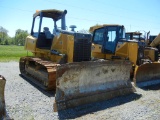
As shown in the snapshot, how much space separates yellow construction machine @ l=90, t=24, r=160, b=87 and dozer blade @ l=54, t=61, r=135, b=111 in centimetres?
170

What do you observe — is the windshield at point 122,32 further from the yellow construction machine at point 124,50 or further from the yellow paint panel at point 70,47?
the yellow paint panel at point 70,47

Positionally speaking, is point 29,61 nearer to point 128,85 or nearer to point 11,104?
point 11,104

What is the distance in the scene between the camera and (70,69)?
5.19m

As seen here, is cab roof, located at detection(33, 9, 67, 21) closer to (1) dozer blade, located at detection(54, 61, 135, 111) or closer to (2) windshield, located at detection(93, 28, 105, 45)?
(2) windshield, located at detection(93, 28, 105, 45)

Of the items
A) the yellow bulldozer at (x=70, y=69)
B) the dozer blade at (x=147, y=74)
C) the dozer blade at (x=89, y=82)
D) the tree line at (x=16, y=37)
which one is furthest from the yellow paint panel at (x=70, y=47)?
the tree line at (x=16, y=37)

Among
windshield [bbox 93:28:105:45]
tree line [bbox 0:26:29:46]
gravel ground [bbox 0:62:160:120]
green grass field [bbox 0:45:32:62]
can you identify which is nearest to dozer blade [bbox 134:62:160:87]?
gravel ground [bbox 0:62:160:120]

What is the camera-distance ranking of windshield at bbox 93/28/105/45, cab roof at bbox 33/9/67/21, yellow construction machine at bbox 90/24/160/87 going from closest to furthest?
cab roof at bbox 33/9/67/21, yellow construction machine at bbox 90/24/160/87, windshield at bbox 93/28/105/45

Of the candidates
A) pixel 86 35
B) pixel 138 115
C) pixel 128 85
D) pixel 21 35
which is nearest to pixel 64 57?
pixel 86 35

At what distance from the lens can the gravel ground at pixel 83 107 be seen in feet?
14.8

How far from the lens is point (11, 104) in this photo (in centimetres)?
513

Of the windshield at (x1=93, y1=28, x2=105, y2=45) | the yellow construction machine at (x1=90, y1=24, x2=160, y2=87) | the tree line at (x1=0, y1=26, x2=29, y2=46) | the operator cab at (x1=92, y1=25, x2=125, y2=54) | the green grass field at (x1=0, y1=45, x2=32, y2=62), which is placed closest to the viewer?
the yellow construction machine at (x1=90, y1=24, x2=160, y2=87)

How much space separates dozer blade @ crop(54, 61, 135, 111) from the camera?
5.05 m

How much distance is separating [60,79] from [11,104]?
1428mm

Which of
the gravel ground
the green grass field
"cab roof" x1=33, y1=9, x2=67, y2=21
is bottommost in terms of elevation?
the gravel ground
